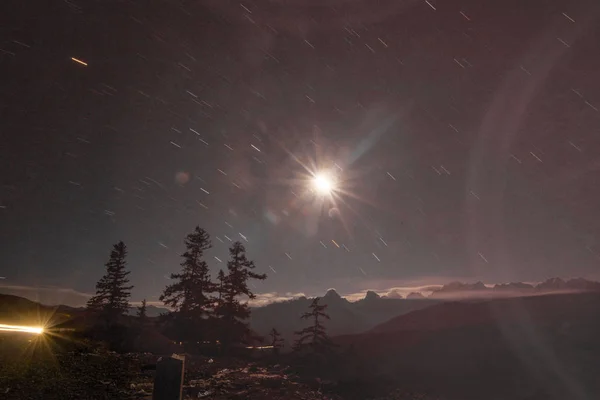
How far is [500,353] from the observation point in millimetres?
70688

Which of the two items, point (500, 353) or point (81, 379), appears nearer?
point (81, 379)

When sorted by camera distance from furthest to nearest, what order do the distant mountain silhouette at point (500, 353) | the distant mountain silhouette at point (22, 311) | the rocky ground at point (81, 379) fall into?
the distant mountain silhouette at point (500, 353) → the distant mountain silhouette at point (22, 311) → the rocky ground at point (81, 379)

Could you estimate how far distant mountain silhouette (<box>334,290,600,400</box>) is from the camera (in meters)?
54.4

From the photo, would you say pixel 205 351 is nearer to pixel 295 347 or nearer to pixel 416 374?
pixel 295 347

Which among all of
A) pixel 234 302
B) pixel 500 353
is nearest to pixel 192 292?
pixel 234 302

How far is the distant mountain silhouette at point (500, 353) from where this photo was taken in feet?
178

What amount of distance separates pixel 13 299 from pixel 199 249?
17863 mm

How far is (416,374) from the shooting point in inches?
2443

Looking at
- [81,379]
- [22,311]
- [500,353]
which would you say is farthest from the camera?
[500,353]

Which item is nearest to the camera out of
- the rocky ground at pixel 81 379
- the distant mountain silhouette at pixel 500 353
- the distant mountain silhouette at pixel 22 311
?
the rocky ground at pixel 81 379

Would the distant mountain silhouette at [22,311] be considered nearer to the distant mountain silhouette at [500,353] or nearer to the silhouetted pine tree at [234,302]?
the silhouetted pine tree at [234,302]

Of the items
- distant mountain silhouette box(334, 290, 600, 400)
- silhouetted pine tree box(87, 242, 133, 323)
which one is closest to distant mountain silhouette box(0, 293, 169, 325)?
Answer: silhouetted pine tree box(87, 242, 133, 323)

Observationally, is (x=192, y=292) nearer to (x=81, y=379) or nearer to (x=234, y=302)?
(x=234, y=302)

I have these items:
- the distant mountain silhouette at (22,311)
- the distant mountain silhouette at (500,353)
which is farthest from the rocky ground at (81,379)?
the distant mountain silhouette at (500,353)
